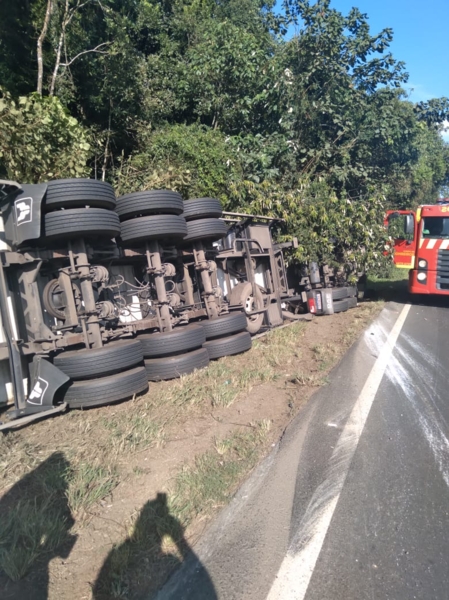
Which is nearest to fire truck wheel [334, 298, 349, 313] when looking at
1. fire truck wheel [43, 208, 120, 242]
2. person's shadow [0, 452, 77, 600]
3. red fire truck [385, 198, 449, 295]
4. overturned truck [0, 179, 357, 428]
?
red fire truck [385, 198, 449, 295]

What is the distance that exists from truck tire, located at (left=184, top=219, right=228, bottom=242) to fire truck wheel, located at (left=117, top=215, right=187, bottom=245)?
2.42ft

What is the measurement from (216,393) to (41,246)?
2.57 meters

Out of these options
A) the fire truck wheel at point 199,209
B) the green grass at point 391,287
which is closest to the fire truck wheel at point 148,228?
the fire truck wheel at point 199,209

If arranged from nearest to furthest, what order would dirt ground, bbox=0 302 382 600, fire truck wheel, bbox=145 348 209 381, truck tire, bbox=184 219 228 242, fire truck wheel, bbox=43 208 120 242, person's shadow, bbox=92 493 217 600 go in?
person's shadow, bbox=92 493 217 600
dirt ground, bbox=0 302 382 600
fire truck wheel, bbox=43 208 120 242
fire truck wheel, bbox=145 348 209 381
truck tire, bbox=184 219 228 242

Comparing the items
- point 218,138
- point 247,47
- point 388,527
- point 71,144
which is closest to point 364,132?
point 247,47

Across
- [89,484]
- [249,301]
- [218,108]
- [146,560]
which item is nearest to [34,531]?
[89,484]

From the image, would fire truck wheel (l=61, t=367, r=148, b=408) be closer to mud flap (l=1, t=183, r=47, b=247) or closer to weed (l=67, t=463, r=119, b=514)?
weed (l=67, t=463, r=119, b=514)

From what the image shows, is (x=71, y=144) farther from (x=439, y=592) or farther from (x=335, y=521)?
(x=439, y=592)

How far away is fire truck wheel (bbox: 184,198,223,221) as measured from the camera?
7.02 metres

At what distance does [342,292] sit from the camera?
1122cm

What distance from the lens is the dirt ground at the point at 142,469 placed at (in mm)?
2654

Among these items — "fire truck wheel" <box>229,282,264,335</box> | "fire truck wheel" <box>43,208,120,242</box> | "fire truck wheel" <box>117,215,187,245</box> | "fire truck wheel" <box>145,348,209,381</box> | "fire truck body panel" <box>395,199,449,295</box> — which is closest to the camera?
"fire truck wheel" <box>43,208,120,242</box>

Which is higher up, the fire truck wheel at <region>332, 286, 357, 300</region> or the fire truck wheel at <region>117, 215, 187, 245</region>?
the fire truck wheel at <region>117, 215, 187, 245</region>

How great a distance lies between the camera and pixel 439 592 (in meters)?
2.42
